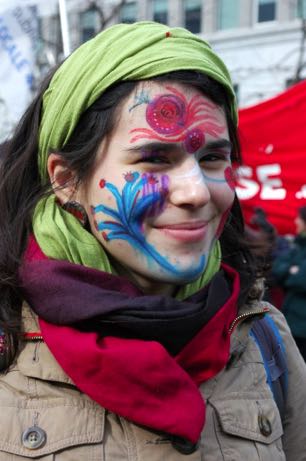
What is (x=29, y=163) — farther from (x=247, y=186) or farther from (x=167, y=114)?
(x=247, y=186)

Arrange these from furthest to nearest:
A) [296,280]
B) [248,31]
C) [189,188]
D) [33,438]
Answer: [248,31] → [296,280] → [189,188] → [33,438]

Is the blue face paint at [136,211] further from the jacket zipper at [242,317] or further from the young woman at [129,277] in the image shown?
the jacket zipper at [242,317]

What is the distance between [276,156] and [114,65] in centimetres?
313

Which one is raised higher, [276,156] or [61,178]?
[61,178]

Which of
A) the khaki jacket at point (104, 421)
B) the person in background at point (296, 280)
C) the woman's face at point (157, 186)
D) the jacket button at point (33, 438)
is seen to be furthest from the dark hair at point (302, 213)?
the jacket button at point (33, 438)

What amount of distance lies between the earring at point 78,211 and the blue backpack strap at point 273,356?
24.5 inches

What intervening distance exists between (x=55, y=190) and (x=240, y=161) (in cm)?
69

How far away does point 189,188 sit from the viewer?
1342mm

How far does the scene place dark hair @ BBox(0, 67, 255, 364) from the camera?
139 cm

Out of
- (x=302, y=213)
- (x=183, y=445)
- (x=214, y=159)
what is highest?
(x=214, y=159)

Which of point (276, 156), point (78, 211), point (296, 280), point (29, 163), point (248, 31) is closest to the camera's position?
point (78, 211)

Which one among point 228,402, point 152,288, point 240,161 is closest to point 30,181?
point 152,288

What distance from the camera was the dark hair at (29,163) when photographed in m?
1.39

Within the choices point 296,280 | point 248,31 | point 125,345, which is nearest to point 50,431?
point 125,345
